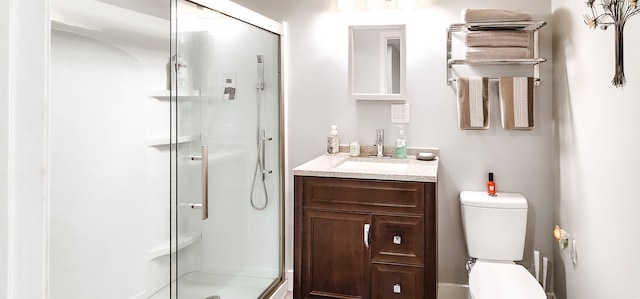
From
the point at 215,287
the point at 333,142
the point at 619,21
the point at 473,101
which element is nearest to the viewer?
the point at 619,21

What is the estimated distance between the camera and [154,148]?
2.20 metres

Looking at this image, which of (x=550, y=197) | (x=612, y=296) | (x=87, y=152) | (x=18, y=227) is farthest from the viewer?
(x=550, y=197)

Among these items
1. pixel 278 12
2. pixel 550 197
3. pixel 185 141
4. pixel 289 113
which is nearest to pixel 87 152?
pixel 185 141

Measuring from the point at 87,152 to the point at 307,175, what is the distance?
3.33 feet

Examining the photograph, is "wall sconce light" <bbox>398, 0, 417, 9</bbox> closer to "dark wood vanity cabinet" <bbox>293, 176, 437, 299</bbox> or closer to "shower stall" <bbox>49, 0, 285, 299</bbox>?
"shower stall" <bbox>49, 0, 285, 299</bbox>

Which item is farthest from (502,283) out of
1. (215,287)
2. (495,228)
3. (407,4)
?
(407,4)

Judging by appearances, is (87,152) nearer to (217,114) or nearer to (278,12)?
(217,114)

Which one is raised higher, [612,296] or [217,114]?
[217,114]

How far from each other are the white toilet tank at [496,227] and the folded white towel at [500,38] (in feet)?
2.87

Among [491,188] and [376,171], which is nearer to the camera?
[376,171]

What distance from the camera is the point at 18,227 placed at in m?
0.50

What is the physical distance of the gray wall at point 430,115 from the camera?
2600 mm

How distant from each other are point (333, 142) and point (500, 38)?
3.79ft

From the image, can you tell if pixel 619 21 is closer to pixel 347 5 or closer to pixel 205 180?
pixel 347 5
